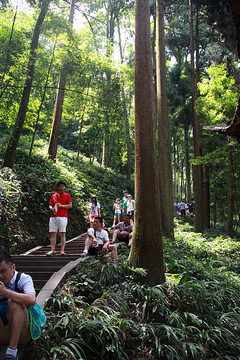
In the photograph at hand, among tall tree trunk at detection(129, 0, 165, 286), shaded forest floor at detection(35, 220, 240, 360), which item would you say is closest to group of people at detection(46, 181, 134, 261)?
shaded forest floor at detection(35, 220, 240, 360)

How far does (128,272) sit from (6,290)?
3176 mm

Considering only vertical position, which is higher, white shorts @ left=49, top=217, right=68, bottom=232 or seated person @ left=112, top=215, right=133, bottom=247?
white shorts @ left=49, top=217, right=68, bottom=232

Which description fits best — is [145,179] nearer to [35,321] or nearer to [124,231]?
[124,231]

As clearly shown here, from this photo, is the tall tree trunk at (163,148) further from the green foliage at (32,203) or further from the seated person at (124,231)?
the green foliage at (32,203)

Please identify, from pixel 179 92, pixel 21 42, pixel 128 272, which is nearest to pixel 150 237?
pixel 128 272

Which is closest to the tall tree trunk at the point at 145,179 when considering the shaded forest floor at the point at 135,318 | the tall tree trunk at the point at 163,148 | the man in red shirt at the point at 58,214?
the shaded forest floor at the point at 135,318

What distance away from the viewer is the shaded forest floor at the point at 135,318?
145 inches

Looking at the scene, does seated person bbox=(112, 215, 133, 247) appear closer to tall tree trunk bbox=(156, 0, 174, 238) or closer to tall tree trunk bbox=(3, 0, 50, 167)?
tall tree trunk bbox=(156, 0, 174, 238)

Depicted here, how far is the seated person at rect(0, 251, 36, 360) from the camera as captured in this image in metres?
3.01

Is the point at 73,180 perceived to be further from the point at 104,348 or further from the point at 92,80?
the point at 104,348

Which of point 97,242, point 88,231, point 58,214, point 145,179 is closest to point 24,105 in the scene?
point 58,214

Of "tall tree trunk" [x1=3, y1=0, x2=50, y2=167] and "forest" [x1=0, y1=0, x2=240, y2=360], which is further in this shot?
"tall tree trunk" [x1=3, y1=0, x2=50, y2=167]

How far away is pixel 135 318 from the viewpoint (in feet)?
15.2

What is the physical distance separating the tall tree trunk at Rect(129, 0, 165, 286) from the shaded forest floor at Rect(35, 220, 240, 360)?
0.36 meters
